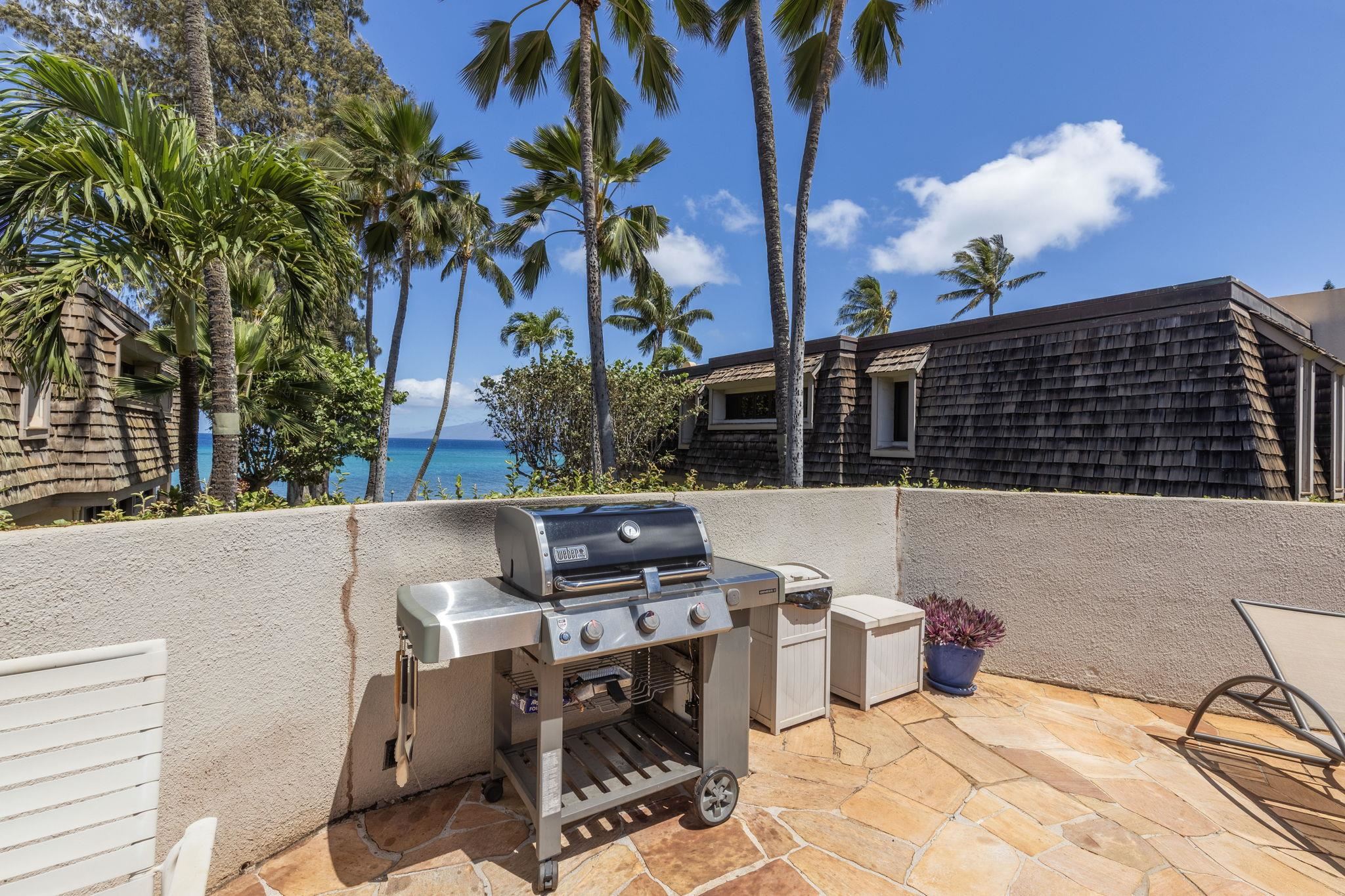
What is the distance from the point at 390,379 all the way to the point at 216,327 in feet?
21.2

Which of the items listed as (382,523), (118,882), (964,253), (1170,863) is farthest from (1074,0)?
(964,253)

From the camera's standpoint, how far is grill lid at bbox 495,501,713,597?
73.7 inches

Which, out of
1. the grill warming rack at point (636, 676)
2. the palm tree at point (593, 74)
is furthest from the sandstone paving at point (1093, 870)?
the palm tree at point (593, 74)

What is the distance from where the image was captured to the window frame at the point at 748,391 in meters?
8.13

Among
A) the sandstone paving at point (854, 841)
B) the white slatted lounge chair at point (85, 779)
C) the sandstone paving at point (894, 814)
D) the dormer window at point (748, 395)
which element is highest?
the dormer window at point (748, 395)

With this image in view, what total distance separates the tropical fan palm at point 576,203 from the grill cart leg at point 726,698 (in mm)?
6814

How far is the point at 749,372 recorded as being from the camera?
8.73 m

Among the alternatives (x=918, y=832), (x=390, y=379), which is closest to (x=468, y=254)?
(x=390, y=379)

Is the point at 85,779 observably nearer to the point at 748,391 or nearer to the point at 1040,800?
the point at 1040,800

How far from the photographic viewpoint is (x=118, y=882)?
1.29m

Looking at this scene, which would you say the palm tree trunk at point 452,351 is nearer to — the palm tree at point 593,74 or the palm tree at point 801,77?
the palm tree at point 593,74

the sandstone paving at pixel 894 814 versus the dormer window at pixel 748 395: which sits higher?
the dormer window at pixel 748 395

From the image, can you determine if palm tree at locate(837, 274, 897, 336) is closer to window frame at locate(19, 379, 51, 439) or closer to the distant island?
window frame at locate(19, 379, 51, 439)

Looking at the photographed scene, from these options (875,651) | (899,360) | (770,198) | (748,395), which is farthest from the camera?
(748,395)
